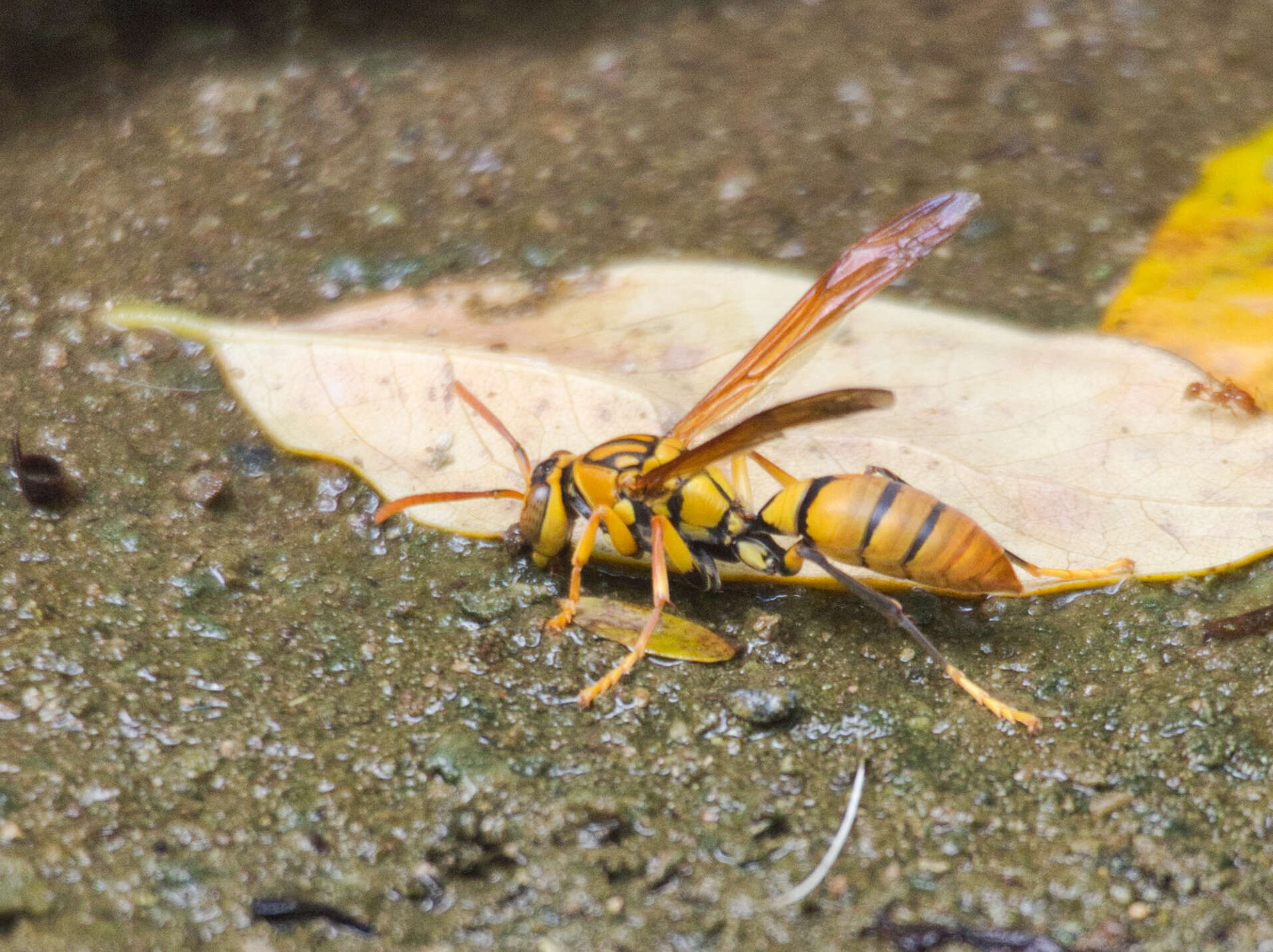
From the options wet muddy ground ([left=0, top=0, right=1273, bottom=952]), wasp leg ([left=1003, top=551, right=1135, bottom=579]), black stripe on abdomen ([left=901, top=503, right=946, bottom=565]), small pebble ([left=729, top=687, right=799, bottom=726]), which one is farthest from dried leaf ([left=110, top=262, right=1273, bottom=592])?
small pebble ([left=729, top=687, right=799, bottom=726])

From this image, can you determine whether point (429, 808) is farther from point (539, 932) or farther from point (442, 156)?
point (442, 156)

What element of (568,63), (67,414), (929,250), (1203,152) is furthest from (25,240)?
(1203,152)

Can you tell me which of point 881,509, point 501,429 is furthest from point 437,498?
point 881,509

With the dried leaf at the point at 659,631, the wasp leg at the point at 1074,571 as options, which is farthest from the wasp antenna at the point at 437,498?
the wasp leg at the point at 1074,571

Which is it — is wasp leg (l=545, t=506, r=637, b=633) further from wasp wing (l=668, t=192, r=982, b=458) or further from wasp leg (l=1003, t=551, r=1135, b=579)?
wasp leg (l=1003, t=551, r=1135, b=579)

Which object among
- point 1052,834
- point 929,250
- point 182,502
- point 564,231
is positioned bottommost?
point 1052,834

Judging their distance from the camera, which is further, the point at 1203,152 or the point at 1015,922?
the point at 1203,152

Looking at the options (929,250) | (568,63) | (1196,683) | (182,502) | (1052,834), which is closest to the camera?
(1052,834)

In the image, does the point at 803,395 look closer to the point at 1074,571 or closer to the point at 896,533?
the point at 896,533
